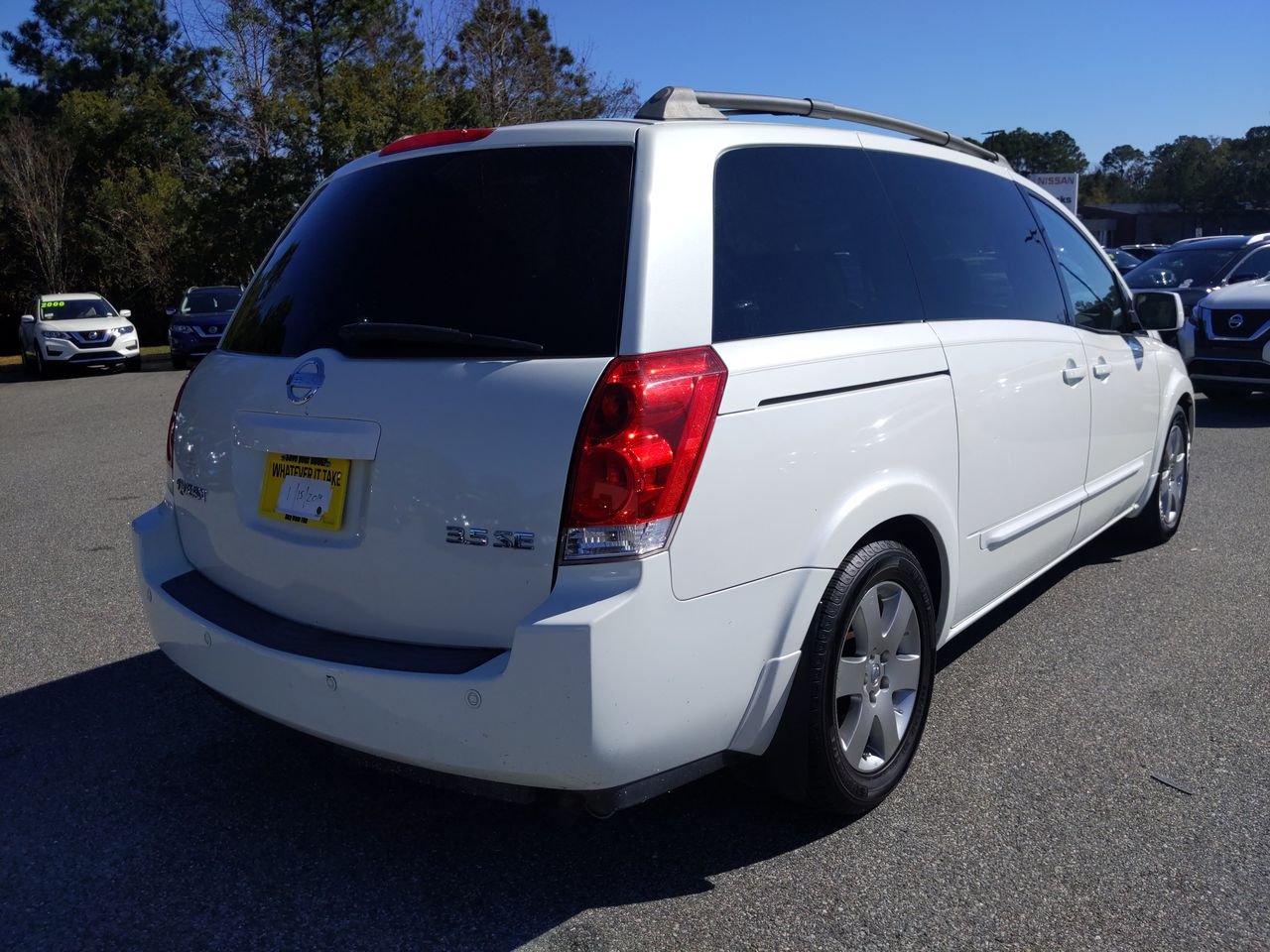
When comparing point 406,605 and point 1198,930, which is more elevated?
point 406,605

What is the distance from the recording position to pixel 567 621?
2.38 meters

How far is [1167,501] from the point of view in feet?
19.7

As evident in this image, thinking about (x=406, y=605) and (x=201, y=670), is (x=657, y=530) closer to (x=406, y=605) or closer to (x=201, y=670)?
(x=406, y=605)

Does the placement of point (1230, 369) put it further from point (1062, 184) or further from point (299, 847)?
point (1062, 184)

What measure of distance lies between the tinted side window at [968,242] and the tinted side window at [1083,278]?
6.7 inches

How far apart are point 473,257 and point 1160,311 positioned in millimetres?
3856

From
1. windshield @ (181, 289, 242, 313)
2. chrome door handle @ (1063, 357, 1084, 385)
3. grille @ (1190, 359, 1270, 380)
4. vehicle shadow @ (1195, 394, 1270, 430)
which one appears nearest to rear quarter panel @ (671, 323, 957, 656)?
chrome door handle @ (1063, 357, 1084, 385)

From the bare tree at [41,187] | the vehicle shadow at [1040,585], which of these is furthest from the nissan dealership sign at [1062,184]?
the vehicle shadow at [1040,585]

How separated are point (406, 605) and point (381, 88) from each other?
2573 centimetres

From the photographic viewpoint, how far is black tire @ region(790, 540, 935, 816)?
287 centimetres

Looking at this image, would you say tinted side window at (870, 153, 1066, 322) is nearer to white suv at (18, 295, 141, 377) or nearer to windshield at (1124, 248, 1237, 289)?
windshield at (1124, 248, 1237, 289)

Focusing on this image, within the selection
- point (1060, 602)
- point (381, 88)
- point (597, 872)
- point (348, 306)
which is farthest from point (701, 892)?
point (381, 88)

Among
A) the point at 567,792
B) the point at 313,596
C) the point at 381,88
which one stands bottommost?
the point at 567,792

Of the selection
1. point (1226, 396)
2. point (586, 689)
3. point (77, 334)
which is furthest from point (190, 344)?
point (586, 689)
